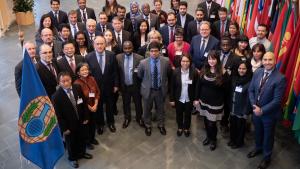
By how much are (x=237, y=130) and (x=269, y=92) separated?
0.94m

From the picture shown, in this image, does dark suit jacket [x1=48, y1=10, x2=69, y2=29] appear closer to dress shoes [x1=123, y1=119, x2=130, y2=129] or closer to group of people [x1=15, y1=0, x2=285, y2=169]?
group of people [x1=15, y1=0, x2=285, y2=169]

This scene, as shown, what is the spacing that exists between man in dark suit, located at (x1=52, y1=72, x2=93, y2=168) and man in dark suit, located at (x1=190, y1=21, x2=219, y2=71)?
2048 millimetres

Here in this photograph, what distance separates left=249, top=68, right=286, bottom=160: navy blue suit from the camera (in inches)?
166

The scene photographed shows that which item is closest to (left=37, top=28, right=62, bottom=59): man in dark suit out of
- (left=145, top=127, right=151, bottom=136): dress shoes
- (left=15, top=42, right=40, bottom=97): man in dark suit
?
(left=15, top=42, right=40, bottom=97): man in dark suit

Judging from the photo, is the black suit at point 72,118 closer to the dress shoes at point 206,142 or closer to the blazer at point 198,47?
the dress shoes at point 206,142

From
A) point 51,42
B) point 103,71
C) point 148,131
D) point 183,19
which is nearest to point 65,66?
point 103,71

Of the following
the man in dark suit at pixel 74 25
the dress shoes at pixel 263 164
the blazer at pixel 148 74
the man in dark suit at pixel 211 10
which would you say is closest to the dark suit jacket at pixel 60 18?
the man in dark suit at pixel 74 25

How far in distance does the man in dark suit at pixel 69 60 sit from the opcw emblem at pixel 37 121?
120 cm

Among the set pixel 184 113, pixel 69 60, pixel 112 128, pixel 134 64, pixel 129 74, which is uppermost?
pixel 69 60

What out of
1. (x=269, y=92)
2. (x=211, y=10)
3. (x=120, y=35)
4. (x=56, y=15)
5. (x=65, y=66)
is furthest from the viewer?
(x=211, y=10)

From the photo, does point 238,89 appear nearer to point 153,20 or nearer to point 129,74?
point 129,74

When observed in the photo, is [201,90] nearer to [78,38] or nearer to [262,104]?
[262,104]

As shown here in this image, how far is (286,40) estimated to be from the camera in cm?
530

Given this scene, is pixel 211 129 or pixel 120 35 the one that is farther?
pixel 120 35
